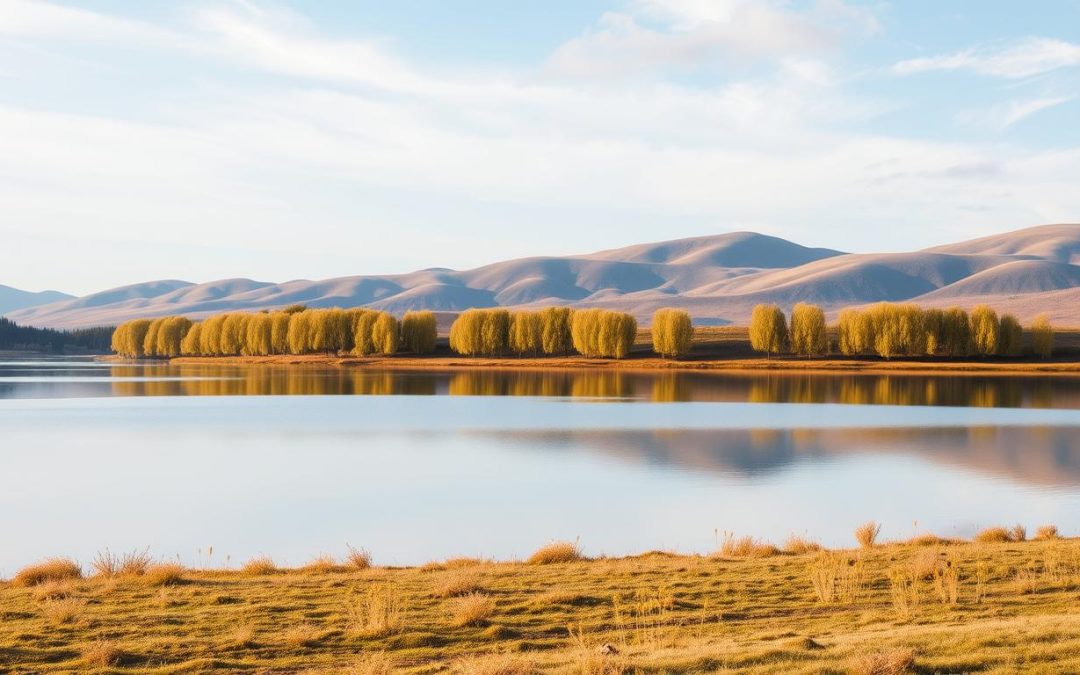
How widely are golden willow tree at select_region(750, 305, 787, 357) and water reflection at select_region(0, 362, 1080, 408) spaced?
64.5 ft

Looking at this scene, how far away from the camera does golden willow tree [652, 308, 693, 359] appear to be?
14112cm

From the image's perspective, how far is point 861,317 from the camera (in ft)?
440

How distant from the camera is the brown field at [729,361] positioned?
411ft

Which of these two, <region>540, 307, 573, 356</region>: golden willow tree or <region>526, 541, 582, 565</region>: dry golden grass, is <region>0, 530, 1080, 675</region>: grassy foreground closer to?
<region>526, 541, 582, 565</region>: dry golden grass

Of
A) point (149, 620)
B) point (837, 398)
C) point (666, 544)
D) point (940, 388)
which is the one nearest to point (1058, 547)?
point (666, 544)

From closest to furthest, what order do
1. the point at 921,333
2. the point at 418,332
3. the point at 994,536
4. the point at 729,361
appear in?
the point at 994,536
the point at 921,333
the point at 729,361
the point at 418,332

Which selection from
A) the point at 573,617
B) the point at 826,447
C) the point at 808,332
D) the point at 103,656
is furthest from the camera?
the point at 808,332

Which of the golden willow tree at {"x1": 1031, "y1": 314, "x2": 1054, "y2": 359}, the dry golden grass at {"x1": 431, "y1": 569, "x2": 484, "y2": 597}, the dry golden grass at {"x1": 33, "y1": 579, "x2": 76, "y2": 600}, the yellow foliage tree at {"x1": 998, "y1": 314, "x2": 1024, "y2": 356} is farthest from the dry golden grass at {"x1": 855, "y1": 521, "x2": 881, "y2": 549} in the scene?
the golden willow tree at {"x1": 1031, "y1": 314, "x2": 1054, "y2": 359}

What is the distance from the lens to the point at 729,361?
139 metres

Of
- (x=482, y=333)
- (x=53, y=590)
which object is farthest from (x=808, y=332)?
(x=53, y=590)

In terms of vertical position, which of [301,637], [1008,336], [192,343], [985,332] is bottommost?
[301,637]

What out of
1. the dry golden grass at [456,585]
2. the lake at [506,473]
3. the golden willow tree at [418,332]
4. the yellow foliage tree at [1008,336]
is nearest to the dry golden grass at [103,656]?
the dry golden grass at [456,585]

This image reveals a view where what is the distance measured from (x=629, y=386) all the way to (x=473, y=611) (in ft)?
273

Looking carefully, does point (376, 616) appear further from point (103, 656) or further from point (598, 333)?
point (598, 333)
